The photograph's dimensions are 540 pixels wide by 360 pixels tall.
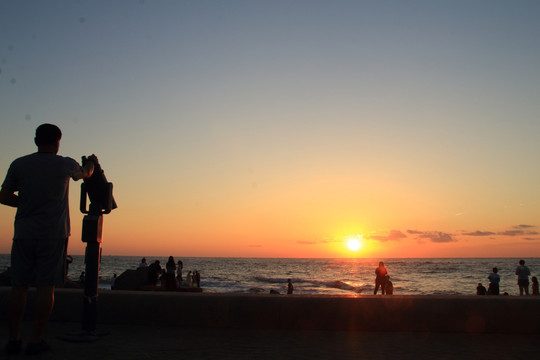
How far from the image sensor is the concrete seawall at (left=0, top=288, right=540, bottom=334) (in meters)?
5.52

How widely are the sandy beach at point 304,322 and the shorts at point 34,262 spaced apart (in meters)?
0.98

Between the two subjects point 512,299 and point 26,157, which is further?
point 512,299

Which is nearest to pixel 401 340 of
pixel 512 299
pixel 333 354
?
pixel 333 354

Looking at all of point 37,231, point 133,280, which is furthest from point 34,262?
point 133,280

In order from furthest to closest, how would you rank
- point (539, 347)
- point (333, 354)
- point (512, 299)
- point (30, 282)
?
1. point (512, 299)
2. point (539, 347)
3. point (333, 354)
4. point (30, 282)

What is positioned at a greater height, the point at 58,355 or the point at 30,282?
the point at 30,282

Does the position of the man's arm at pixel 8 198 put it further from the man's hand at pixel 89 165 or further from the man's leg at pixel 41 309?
the man's leg at pixel 41 309

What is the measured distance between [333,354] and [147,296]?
270 cm

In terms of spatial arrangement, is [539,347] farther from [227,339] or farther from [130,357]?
[130,357]

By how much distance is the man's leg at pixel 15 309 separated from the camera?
158 inches

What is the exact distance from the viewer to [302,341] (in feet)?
16.3

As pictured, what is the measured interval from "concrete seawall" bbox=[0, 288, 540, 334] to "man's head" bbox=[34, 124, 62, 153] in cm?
240

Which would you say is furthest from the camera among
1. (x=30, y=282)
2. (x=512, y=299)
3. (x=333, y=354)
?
(x=512, y=299)

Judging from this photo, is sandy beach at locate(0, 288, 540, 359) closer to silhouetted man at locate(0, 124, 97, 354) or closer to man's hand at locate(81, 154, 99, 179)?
silhouetted man at locate(0, 124, 97, 354)
